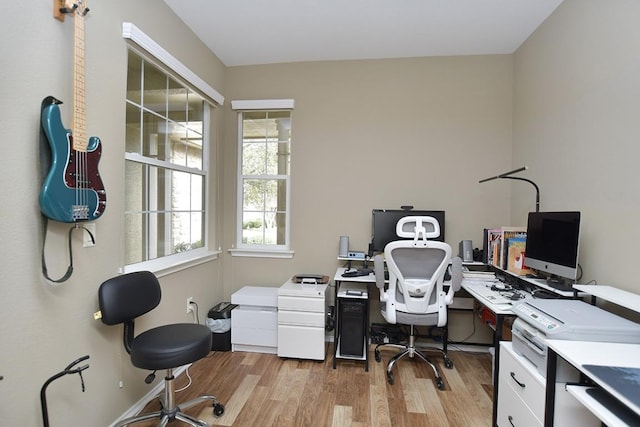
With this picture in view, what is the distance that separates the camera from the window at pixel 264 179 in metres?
3.28

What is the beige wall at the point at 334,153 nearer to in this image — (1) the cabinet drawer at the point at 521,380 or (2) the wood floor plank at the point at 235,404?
(2) the wood floor plank at the point at 235,404

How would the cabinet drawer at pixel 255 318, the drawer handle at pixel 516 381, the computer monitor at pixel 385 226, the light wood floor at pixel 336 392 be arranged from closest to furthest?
the drawer handle at pixel 516 381 → the light wood floor at pixel 336 392 → the cabinet drawer at pixel 255 318 → the computer monitor at pixel 385 226

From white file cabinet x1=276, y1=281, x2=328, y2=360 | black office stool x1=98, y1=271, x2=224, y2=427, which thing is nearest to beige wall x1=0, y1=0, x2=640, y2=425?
black office stool x1=98, y1=271, x2=224, y2=427

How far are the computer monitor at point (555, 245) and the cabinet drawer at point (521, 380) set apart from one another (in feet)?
2.16

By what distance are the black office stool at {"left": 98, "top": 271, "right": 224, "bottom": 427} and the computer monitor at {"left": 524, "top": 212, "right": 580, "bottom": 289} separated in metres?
2.31

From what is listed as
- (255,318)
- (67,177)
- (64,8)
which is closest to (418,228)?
(255,318)

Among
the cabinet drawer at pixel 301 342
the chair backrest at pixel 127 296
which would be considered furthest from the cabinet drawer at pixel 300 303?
the chair backrest at pixel 127 296

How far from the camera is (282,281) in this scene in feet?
10.6

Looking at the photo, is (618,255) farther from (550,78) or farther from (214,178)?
(214,178)

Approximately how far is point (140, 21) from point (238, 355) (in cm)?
284

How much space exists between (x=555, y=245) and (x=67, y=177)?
9.55ft

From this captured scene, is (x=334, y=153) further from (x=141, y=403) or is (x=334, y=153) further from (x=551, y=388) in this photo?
(x=141, y=403)

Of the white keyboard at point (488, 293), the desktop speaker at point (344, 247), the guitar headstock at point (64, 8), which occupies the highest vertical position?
the guitar headstock at point (64, 8)

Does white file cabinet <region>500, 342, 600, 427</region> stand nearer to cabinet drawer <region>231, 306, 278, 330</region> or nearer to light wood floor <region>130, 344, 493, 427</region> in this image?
light wood floor <region>130, 344, 493, 427</region>
